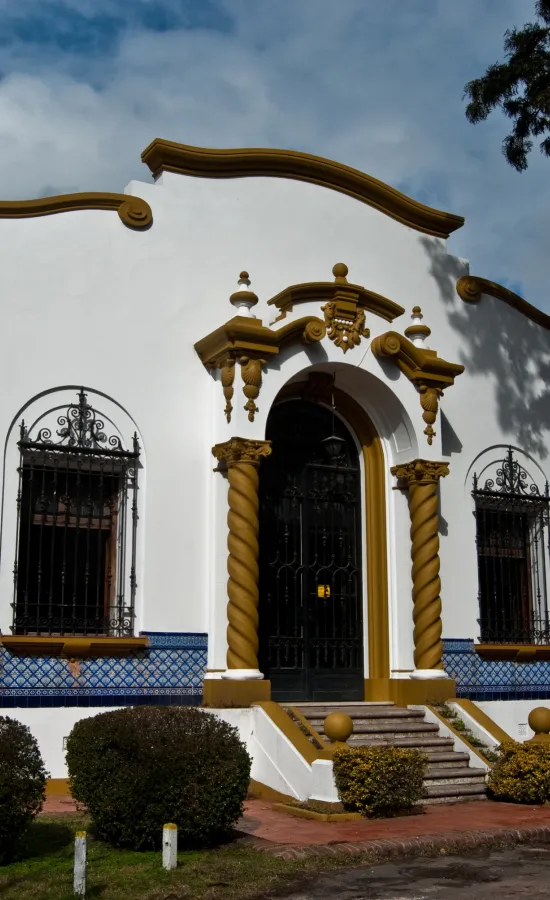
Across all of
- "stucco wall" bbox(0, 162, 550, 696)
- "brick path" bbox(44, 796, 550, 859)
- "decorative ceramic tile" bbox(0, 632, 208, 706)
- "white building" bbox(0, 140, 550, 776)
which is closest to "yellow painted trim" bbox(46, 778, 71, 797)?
"brick path" bbox(44, 796, 550, 859)

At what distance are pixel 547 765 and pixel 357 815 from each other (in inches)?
95.0

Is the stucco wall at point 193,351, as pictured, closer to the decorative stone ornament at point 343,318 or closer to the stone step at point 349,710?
the decorative stone ornament at point 343,318

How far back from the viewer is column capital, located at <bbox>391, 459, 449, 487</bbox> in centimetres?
1406

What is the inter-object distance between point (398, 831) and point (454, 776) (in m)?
2.52

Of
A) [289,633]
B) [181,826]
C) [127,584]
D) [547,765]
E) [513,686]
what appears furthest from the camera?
[513,686]

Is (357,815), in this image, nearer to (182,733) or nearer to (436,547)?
(182,733)

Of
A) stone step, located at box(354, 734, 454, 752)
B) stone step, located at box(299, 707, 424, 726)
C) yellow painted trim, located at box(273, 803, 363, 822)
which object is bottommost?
yellow painted trim, located at box(273, 803, 363, 822)

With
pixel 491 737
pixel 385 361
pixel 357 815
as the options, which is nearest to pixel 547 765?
pixel 491 737

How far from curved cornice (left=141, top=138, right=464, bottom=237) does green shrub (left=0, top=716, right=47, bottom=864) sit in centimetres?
818

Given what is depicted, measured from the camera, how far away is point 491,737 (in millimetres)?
12648

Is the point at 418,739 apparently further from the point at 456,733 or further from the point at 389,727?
the point at 456,733

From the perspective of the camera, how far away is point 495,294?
54.3ft

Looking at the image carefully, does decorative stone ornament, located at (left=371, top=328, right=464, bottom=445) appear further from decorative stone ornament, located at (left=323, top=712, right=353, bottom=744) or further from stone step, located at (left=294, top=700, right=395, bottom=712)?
decorative stone ornament, located at (left=323, top=712, right=353, bottom=744)

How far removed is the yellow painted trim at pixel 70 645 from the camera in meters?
11.4
